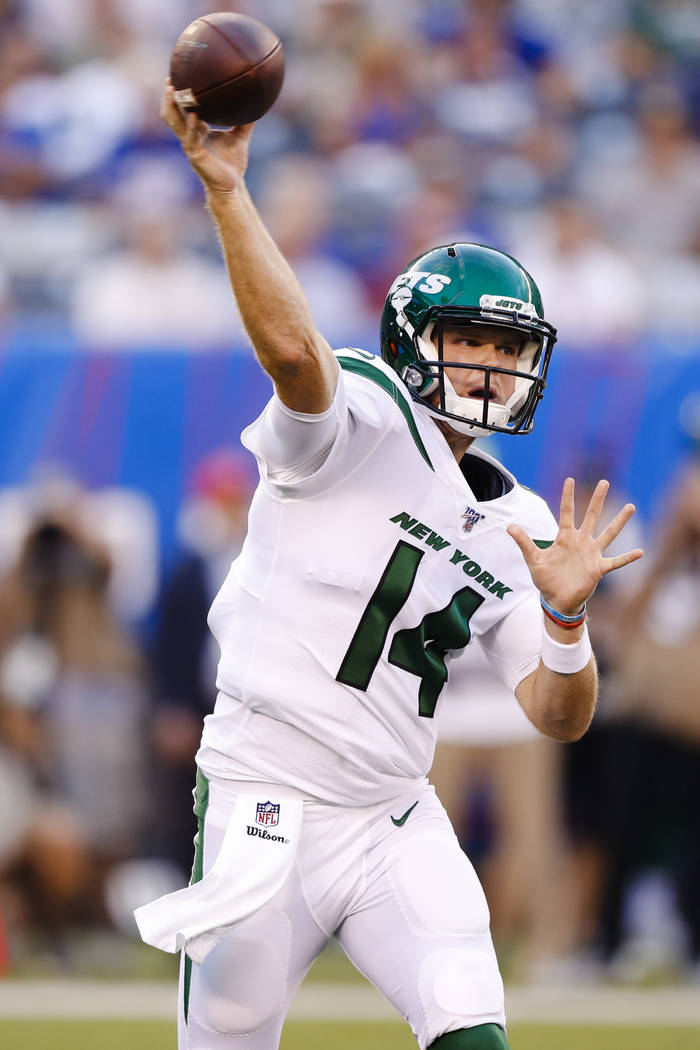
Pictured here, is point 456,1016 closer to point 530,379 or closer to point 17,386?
point 530,379

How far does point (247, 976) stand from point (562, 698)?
85 centimetres

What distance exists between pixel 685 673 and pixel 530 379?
11.2 feet

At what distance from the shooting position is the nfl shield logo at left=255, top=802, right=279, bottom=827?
3.13 m

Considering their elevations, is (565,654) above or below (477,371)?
below

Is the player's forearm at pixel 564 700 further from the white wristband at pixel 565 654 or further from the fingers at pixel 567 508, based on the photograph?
the fingers at pixel 567 508

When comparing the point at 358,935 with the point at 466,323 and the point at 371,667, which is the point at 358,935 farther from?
the point at 466,323

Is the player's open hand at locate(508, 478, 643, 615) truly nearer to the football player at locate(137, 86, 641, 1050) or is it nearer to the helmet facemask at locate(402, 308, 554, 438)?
the football player at locate(137, 86, 641, 1050)

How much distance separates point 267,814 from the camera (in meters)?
3.15

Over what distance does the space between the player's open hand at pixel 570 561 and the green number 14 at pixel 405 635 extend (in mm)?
190

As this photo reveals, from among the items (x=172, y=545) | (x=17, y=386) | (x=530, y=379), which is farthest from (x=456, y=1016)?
(x=17, y=386)

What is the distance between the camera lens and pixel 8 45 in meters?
10.1

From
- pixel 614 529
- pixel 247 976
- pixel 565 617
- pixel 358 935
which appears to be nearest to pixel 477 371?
pixel 614 529

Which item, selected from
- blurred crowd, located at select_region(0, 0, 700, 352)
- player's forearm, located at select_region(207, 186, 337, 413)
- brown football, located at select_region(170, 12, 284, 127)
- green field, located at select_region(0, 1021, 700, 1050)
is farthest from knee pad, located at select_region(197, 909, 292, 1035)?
blurred crowd, located at select_region(0, 0, 700, 352)

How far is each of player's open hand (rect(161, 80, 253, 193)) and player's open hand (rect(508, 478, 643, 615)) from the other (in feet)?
2.92
